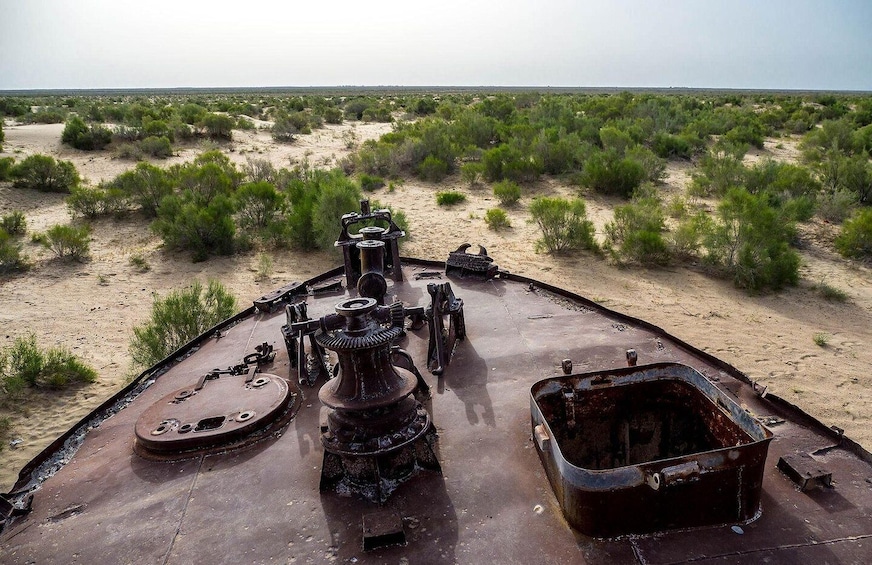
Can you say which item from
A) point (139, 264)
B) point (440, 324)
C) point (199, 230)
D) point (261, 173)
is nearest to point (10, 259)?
point (139, 264)

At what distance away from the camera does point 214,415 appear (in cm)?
349

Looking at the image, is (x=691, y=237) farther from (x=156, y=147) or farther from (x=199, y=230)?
(x=156, y=147)

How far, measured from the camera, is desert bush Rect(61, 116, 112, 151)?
24516 mm

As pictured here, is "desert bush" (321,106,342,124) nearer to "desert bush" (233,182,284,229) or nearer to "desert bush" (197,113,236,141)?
"desert bush" (197,113,236,141)

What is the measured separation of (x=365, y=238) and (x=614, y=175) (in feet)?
46.2

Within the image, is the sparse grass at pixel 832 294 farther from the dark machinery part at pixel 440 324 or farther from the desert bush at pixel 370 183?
the desert bush at pixel 370 183

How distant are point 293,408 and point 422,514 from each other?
1.45 m

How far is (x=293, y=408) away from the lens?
3705 millimetres

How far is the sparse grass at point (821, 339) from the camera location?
8617mm

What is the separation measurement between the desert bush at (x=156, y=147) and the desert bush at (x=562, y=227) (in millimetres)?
18416

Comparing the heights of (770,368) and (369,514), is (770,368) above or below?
below

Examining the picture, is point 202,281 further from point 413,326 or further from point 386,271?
point 413,326

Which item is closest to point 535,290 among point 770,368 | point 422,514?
point 422,514

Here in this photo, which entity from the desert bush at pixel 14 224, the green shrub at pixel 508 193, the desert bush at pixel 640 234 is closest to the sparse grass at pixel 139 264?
the desert bush at pixel 14 224
